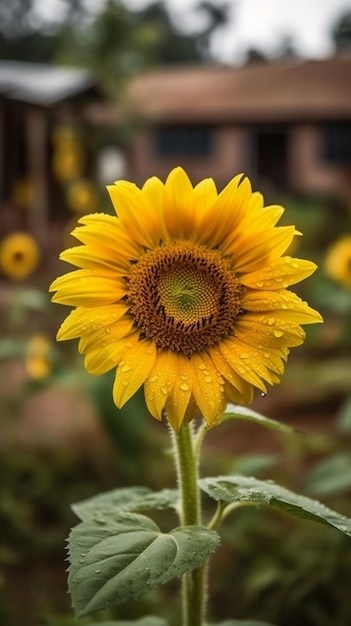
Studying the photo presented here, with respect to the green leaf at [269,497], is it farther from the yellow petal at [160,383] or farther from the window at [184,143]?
the window at [184,143]

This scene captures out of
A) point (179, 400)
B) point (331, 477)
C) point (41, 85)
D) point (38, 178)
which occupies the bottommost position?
point (331, 477)

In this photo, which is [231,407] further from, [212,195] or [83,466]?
[83,466]

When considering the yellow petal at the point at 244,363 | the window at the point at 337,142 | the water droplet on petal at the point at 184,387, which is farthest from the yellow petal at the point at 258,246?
the window at the point at 337,142

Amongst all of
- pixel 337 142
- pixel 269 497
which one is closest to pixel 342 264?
pixel 269 497

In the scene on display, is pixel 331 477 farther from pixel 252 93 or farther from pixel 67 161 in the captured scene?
pixel 252 93

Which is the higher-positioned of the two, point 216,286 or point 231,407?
point 216,286

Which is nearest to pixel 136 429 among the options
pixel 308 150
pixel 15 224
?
pixel 15 224
